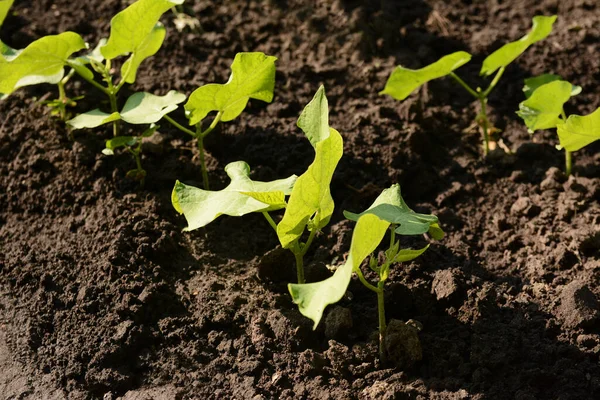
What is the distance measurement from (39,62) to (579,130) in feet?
4.98

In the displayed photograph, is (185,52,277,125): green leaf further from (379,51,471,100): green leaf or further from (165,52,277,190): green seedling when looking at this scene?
(379,51,471,100): green leaf

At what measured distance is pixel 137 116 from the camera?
199 centimetres

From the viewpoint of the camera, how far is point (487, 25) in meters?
2.94

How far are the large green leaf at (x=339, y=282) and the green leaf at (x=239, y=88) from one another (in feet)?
2.28

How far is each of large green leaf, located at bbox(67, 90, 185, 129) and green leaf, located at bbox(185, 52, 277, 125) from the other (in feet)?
0.19

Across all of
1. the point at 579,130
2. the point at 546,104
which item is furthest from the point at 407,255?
the point at 546,104

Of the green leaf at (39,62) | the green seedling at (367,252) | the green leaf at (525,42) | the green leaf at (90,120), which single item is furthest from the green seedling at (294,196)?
the green leaf at (525,42)

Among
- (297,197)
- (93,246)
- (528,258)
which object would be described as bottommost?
(528,258)


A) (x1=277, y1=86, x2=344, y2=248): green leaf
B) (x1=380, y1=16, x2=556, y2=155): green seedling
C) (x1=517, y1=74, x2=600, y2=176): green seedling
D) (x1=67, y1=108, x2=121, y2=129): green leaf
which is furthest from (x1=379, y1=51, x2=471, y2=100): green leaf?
(x1=67, y1=108, x2=121, y2=129): green leaf

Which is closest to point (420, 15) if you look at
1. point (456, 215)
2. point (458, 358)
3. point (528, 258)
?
point (456, 215)

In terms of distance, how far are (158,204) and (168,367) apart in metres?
0.54

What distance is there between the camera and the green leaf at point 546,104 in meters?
2.10

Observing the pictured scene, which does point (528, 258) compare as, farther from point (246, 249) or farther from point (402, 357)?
point (246, 249)

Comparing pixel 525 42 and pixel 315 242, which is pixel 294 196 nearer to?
pixel 315 242
